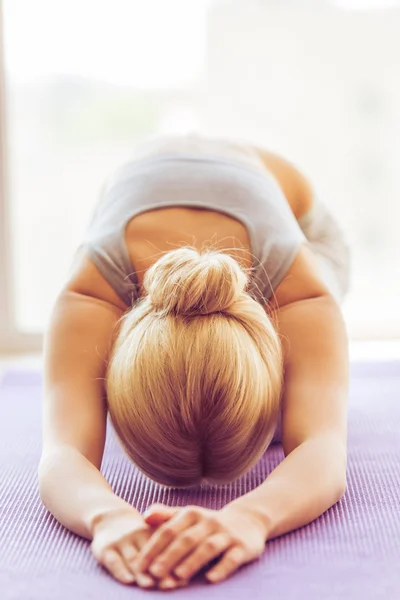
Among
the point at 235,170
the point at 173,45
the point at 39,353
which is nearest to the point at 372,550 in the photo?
the point at 235,170

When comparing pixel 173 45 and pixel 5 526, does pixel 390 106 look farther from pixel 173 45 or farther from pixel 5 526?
pixel 5 526

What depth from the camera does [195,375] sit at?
3.94 ft

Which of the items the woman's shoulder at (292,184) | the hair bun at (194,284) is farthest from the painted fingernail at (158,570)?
the woman's shoulder at (292,184)

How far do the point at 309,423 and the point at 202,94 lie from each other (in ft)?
6.52

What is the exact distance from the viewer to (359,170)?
3100 millimetres

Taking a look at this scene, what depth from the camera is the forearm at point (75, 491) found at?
1.17 meters

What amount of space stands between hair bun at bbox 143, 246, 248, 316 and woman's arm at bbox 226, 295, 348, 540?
182 millimetres

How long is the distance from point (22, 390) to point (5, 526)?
0.99m

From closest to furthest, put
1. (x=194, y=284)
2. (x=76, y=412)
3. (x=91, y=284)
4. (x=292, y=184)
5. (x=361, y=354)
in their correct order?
1. (x=194, y=284)
2. (x=76, y=412)
3. (x=91, y=284)
4. (x=292, y=184)
5. (x=361, y=354)

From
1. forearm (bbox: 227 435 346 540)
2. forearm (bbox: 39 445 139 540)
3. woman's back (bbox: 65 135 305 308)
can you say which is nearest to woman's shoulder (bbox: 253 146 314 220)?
woman's back (bbox: 65 135 305 308)

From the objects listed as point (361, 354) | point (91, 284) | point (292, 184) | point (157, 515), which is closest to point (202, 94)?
point (361, 354)

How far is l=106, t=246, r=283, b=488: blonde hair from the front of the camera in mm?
1209

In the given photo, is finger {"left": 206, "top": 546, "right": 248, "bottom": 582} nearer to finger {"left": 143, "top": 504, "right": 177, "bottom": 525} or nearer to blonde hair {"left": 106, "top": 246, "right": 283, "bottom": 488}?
finger {"left": 143, "top": 504, "right": 177, "bottom": 525}

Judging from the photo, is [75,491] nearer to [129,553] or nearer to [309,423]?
[129,553]
